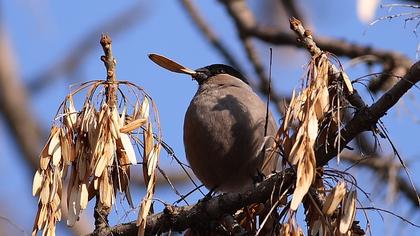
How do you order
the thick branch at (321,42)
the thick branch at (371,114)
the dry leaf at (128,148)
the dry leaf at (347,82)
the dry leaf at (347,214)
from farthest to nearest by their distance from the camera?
the thick branch at (321,42), the dry leaf at (128,148), the dry leaf at (347,82), the thick branch at (371,114), the dry leaf at (347,214)

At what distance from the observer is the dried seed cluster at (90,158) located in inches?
114

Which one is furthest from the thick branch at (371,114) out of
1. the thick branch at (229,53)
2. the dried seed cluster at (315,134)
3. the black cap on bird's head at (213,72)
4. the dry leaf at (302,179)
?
the thick branch at (229,53)

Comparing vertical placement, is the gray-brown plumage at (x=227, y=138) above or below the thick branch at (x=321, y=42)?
below

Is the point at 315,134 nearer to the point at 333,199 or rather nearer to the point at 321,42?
the point at 333,199

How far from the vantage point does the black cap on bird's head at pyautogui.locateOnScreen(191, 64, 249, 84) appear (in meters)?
4.81

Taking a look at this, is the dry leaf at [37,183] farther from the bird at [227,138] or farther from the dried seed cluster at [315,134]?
the bird at [227,138]

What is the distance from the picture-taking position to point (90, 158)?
2.97m

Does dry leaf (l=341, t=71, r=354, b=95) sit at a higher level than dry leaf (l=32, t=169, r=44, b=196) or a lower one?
higher

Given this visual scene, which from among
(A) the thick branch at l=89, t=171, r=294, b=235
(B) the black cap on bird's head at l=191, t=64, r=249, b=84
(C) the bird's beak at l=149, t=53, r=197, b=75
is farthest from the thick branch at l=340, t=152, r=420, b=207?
(A) the thick branch at l=89, t=171, r=294, b=235

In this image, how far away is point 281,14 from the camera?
6586mm

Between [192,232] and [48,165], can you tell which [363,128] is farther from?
[48,165]

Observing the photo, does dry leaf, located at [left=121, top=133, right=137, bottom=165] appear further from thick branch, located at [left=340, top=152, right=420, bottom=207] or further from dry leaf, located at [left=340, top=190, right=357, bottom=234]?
thick branch, located at [left=340, top=152, right=420, bottom=207]

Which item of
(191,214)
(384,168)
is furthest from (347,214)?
(384,168)

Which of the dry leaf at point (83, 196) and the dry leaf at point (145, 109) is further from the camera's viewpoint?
the dry leaf at point (145, 109)
